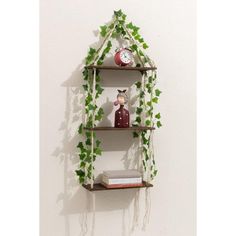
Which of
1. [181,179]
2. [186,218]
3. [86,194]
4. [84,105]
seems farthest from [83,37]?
[186,218]

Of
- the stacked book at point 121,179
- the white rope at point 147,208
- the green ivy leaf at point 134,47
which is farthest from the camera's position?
the white rope at point 147,208

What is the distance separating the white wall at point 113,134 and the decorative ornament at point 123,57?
172 mm

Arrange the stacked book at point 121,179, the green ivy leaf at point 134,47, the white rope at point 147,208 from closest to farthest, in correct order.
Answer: the stacked book at point 121,179, the green ivy leaf at point 134,47, the white rope at point 147,208

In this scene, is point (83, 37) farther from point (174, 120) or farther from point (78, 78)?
point (174, 120)

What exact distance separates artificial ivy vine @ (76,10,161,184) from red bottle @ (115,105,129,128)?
0.11 meters

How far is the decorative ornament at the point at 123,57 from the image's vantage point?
270 cm

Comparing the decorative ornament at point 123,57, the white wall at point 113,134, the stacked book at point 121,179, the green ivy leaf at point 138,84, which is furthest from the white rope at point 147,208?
the decorative ornament at point 123,57

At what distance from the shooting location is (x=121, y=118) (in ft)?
8.90

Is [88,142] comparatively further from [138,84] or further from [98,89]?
[138,84]

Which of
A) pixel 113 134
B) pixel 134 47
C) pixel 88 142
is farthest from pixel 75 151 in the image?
pixel 134 47

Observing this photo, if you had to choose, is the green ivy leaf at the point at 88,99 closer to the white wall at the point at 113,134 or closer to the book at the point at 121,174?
the white wall at the point at 113,134

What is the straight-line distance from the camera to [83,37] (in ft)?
9.07

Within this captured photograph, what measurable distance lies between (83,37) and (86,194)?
106 cm

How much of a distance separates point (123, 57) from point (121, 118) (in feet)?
1.32
